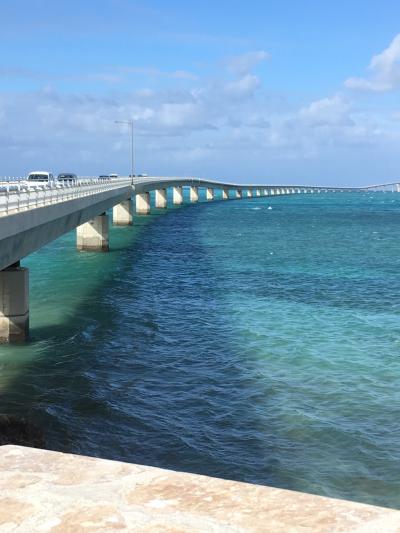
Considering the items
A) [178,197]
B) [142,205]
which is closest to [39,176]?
[142,205]

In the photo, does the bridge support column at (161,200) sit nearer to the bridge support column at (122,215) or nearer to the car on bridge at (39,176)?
the bridge support column at (122,215)

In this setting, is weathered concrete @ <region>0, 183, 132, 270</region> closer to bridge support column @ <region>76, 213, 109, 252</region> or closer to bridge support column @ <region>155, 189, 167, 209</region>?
bridge support column @ <region>76, 213, 109, 252</region>

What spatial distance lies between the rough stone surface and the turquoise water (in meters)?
9.13

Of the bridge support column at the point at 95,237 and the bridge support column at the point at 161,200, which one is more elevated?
the bridge support column at the point at 161,200

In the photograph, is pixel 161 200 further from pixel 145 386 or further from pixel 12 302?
pixel 145 386

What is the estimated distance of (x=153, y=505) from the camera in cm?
679

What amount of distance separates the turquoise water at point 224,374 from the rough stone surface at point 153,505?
359 inches

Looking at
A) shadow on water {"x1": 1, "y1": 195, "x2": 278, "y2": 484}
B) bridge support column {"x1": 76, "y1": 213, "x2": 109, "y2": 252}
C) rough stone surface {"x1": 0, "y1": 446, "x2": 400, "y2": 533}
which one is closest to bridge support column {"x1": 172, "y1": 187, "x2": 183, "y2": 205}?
bridge support column {"x1": 76, "y1": 213, "x2": 109, "y2": 252}

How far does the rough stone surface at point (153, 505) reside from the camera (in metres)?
A: 6.34

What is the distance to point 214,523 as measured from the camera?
252 inches

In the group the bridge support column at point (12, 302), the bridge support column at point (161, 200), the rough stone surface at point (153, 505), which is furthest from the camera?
the bridge support column at point (161, 200)

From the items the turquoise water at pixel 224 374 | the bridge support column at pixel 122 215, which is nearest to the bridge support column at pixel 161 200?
the bridge support column at pixel 122 215

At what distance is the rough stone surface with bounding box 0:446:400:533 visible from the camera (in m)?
6.34

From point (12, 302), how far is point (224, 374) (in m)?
9.77
